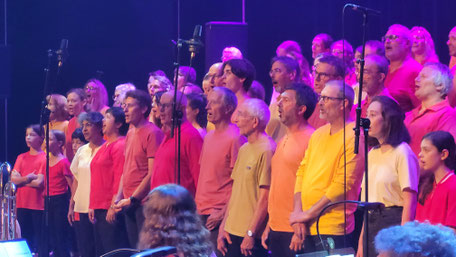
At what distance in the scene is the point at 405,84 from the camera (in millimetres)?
5562

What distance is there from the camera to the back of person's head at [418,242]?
2.05 meters

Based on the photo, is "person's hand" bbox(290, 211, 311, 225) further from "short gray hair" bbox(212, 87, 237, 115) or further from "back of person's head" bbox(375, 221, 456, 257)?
"back of person's head" bbox(375, 221, 456, 257)

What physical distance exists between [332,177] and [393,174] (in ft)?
1.31

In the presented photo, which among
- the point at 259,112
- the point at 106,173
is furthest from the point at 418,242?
the point at 106,173

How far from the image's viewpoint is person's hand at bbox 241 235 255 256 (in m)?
5.00

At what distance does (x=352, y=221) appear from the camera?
14.9ft

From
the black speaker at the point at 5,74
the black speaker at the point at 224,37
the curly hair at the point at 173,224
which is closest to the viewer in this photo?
the curly hair at the point at 173,224

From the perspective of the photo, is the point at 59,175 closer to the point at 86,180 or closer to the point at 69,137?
the point at 69,137

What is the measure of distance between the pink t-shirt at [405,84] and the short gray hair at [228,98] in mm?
1088

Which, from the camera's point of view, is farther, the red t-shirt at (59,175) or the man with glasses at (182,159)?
the red t-shirt at (59,175)

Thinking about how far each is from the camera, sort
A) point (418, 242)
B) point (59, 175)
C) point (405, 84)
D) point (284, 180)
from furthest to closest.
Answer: point (59, 175), point (405, 84), point (284, 180), point (418, 242)

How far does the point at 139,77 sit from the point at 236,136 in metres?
4.21

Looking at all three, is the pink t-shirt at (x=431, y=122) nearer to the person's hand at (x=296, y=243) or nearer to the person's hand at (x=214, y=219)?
the person's hand at (x=296, y=243)

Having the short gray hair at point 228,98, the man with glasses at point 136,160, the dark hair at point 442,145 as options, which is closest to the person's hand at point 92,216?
the man with glasses at point 136,160
